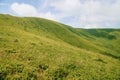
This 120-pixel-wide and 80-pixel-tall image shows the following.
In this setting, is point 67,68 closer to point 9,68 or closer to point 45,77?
point 45,77

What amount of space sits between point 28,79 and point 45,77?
1792mm

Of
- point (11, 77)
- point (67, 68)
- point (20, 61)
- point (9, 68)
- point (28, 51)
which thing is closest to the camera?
point (11, 77)

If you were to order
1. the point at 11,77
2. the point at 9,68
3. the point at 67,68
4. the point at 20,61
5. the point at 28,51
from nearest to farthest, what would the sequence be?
the point at 11,77 < the point at 9,68 < the point at 20,61 < the point at 67,68 < the point at 28,51

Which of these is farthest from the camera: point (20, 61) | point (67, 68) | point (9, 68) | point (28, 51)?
point (28, 51)

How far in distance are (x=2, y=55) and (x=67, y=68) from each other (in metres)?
7.79

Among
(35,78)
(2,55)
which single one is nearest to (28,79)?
(35,78)

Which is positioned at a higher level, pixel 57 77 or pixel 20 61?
pixel 20 61

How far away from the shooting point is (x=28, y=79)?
60.9 ft

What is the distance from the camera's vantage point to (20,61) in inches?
851

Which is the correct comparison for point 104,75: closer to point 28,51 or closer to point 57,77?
point 57,77

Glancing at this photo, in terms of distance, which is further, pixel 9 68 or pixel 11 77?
pixel 9 68

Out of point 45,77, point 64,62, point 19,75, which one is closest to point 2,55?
point 19,75

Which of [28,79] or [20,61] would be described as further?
[20,61]

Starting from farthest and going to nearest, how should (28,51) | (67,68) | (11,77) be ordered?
(28,51) → (67,68) → (11,77)
